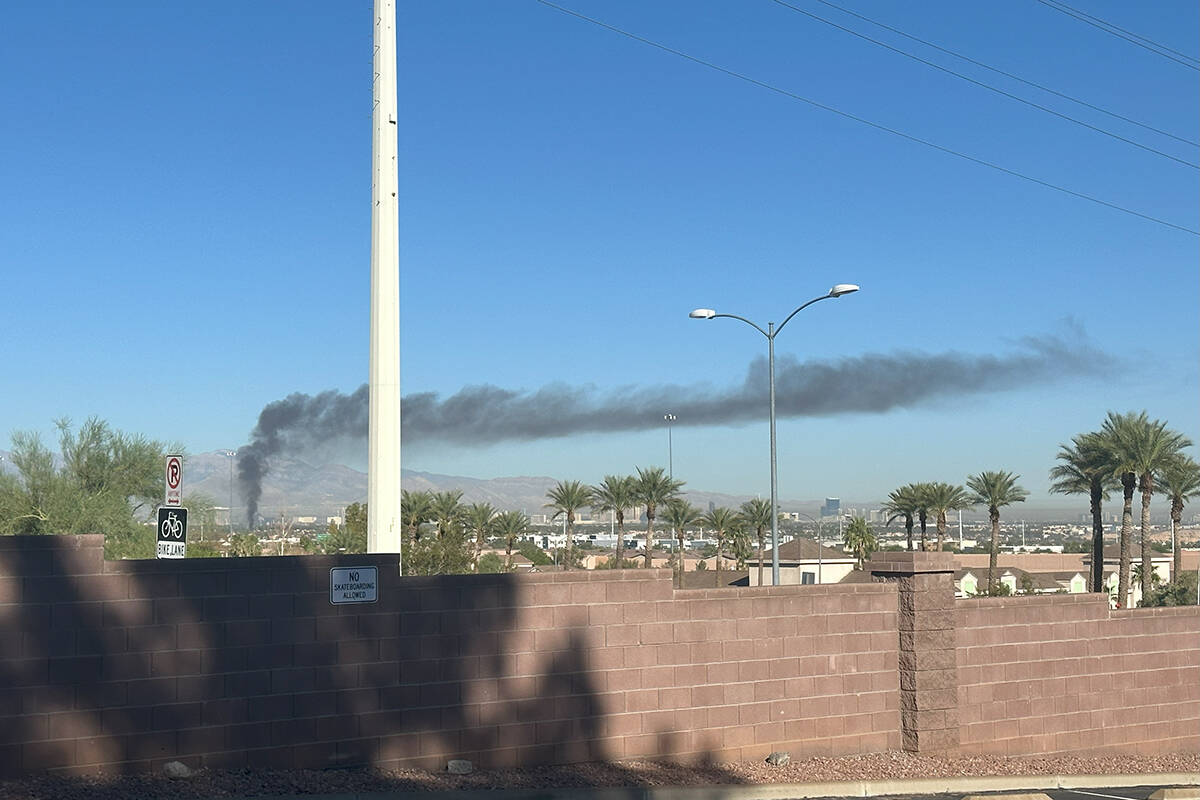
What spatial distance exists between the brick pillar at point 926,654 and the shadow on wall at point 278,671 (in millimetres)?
4193

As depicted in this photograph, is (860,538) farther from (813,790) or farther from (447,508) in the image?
(813,790)

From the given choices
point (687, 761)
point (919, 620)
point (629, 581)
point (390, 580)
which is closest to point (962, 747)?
point (919, 620)

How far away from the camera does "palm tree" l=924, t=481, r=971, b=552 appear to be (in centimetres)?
8131

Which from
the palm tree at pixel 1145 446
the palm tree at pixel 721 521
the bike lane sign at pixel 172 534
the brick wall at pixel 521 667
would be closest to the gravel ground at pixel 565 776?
the brick wall at pixel 521 667

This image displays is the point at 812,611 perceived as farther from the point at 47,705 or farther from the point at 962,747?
the point at 47,705

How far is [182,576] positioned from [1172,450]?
57835 mm

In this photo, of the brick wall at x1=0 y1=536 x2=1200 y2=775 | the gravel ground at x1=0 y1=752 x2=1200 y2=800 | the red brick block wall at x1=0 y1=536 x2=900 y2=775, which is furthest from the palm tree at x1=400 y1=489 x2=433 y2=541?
the red brick block wall at x1=0 y1=536 x2=900 y2=775

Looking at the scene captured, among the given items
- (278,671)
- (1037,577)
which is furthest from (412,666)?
(1037,577)

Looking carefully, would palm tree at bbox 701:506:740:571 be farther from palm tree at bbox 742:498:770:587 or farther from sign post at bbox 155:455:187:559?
sign post at bbox 155:455:187:559

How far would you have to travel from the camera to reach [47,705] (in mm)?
12641

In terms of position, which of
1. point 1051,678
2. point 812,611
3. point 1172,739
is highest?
point 812,611

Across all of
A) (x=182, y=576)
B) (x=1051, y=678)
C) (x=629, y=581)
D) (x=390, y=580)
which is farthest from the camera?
(x=1051, y=678)

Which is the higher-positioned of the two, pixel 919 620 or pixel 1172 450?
pixel 1172 450

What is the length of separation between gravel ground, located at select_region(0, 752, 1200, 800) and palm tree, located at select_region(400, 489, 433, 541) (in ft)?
164
